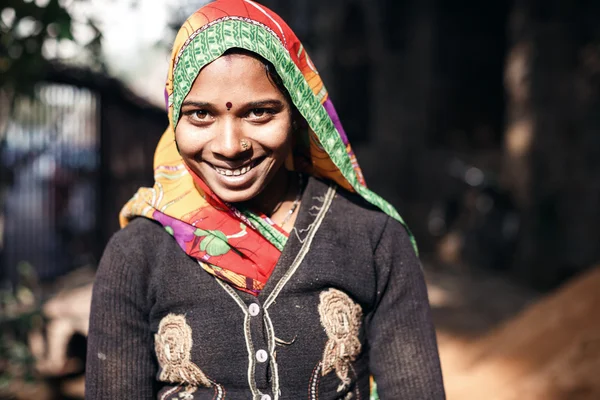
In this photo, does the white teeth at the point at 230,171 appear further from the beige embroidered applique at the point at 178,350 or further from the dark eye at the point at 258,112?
the beige embroidered applique at the point at 178,350

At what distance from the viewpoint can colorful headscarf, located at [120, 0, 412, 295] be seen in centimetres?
148

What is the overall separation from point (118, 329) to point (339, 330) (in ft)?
1.69

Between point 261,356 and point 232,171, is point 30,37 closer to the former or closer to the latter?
point 232,171

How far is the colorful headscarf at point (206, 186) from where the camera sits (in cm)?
148

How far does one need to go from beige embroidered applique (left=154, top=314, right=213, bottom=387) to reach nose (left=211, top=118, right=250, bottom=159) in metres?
0.40

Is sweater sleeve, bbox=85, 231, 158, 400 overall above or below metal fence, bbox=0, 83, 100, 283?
below

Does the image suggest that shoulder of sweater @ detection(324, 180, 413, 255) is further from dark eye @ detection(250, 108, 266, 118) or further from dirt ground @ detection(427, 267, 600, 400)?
dirt ground @ detection(427, 267, 600, 400)

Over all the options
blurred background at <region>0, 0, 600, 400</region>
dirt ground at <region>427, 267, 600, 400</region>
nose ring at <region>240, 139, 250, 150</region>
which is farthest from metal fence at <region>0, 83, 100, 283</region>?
nose ring at <region>240, 139, 250, 150</region>

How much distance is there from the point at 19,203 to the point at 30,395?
263 cm

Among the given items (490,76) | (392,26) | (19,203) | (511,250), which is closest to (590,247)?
(511,250)

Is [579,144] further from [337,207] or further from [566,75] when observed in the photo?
[337,207]

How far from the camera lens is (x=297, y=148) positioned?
5.76ft

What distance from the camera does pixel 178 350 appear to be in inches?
60.1

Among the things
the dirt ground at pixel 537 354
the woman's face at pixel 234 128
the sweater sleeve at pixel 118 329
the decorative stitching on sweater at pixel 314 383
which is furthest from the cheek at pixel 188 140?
the dirt ground at pixel 537 354
